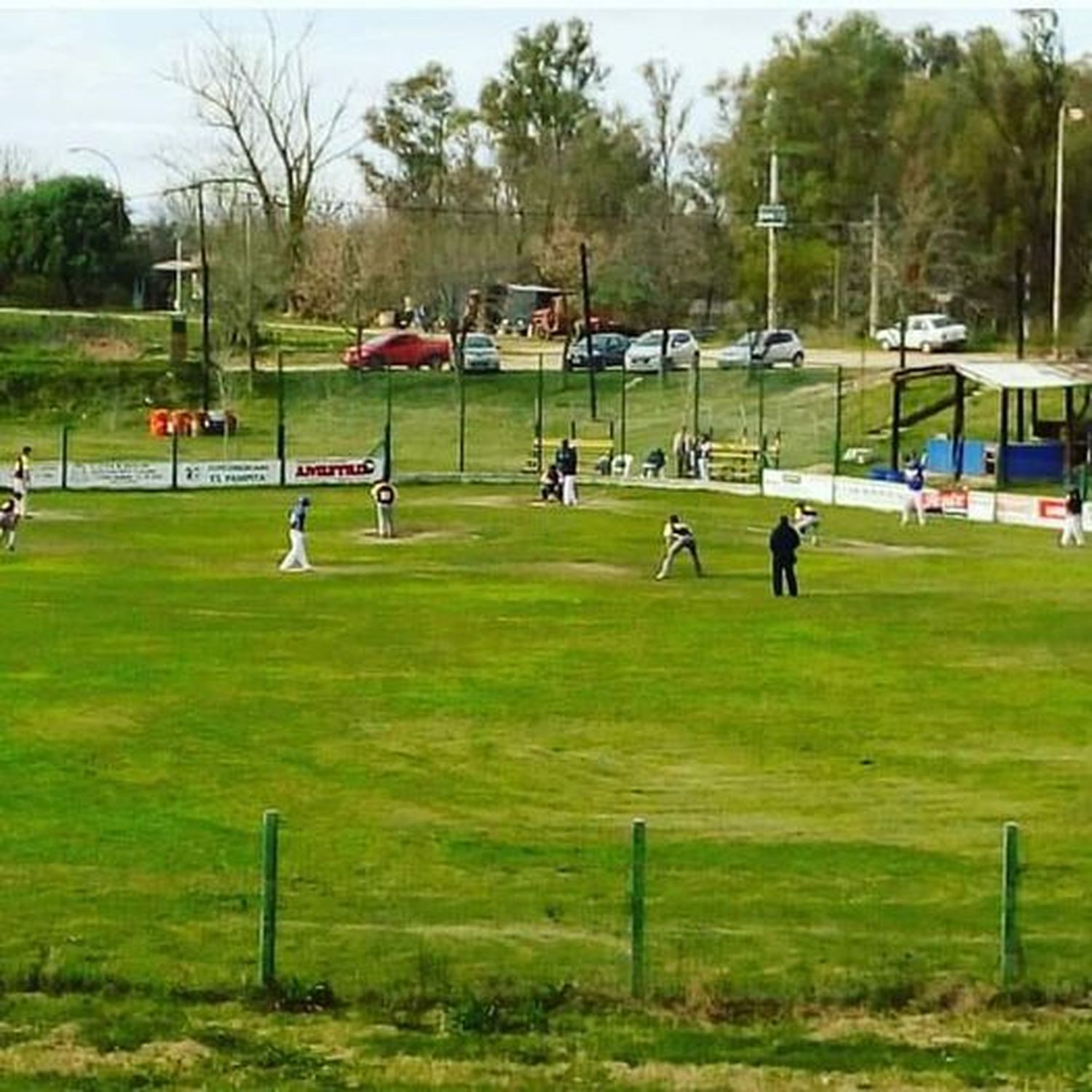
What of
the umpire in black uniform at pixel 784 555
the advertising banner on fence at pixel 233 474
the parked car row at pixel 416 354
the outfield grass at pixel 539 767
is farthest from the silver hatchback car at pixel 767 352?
the umpire in black uniform at pixel 784 555

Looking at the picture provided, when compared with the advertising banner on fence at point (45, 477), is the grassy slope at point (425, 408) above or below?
above

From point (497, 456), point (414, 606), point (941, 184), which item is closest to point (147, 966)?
point (414, 606)

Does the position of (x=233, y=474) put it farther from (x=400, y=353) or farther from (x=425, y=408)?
(x=400, y=353)

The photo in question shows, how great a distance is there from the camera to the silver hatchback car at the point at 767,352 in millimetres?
91000

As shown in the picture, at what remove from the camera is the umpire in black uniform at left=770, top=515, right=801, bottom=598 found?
4116 centimetres

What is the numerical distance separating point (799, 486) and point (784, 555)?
23944mm

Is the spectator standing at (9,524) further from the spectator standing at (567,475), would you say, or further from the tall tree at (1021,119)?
the tall tree at (1021,119)

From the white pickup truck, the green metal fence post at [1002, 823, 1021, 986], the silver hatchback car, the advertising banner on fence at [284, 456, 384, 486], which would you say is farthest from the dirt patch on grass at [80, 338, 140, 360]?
the green metal fence post at [1002, 823, 1021, 986]

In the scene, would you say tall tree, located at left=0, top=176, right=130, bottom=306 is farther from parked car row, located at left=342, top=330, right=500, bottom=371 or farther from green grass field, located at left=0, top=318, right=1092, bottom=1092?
green grass field, located at left=0, top=318, right=1092, bottom=1092

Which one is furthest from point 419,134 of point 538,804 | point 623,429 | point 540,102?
point 538,804

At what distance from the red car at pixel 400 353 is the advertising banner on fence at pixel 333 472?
23.8 meters

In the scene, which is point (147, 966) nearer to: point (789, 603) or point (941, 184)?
point (789, 603)

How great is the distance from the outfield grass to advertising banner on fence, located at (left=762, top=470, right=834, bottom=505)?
14879 mm

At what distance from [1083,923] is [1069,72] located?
92.3 metres
